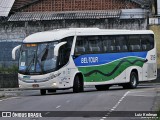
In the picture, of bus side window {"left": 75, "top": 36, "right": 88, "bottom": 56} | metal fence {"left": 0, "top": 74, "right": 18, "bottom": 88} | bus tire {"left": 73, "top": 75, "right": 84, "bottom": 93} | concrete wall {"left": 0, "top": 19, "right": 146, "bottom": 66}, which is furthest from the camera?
concrete wall {"left": 0, "top": 19, "right": 146, "bottom": 66}

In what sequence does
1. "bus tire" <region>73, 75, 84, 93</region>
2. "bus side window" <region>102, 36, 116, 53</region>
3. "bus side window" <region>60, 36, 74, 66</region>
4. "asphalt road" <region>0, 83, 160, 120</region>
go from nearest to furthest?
"asphalt road" <region>0, 83, 160, 120</region> < "bus side window" <region>60, 36, 74, 66</region> < "bus tire" <region>73, 75, 84, 93</region> < "bus side window" <region>102, 36, 116, 53</region>

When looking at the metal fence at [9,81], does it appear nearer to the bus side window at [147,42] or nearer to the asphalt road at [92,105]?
the bus side window at [147,42]

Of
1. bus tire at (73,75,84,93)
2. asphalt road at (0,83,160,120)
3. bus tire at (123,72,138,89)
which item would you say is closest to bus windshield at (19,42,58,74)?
bus tire at (73,75,84,93)

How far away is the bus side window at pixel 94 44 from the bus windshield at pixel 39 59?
2737 mm

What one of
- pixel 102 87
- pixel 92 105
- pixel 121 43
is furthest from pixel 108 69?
pixel 92 105

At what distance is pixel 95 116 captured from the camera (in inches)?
779

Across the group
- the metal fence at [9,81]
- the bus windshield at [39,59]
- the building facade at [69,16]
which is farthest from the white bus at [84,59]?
the building facade at [69,16]

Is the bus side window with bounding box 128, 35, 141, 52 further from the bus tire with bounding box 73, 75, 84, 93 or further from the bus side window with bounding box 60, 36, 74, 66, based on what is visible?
the bus side window with bounding box 60, 36, 74, 66

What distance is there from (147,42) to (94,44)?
15.7 feet

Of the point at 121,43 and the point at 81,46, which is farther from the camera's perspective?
the point at 121,43

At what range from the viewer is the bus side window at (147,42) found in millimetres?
36031

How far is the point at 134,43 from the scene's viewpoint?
35.6 m

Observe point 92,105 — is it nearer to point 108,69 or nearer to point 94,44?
point 94,44

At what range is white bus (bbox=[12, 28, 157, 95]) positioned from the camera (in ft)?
99.1
